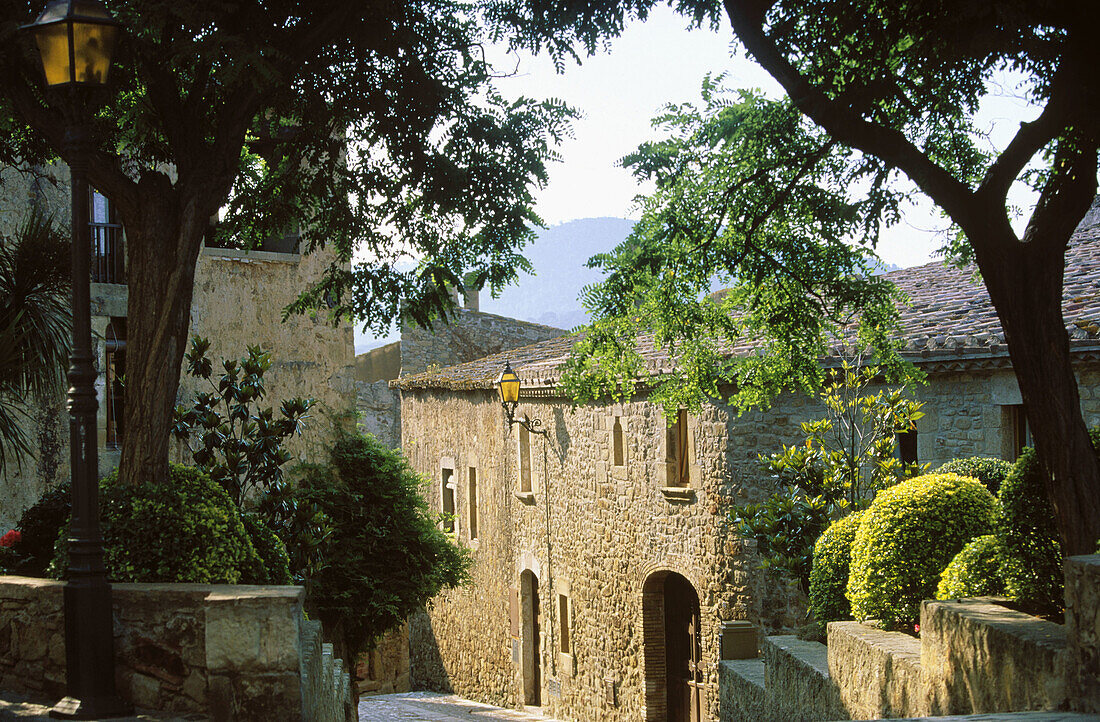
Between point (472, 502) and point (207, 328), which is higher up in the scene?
point (207, 328)

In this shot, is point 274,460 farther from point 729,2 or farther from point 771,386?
point 729,2

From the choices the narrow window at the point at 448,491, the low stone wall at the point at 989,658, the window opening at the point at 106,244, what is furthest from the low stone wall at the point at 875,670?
the narrow window at the point at 448,491

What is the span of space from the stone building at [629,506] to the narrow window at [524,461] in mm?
27

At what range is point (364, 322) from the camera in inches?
407

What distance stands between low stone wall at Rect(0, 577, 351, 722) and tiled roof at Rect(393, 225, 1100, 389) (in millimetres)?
5286

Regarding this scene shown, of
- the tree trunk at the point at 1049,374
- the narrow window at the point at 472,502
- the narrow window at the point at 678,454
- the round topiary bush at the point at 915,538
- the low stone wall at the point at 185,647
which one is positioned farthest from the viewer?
the narrow window at the point at 472,502

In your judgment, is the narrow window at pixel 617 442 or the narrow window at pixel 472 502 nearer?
the narrow window at pixel 617 442

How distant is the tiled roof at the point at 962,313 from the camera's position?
1075cm

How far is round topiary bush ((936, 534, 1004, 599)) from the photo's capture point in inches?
251

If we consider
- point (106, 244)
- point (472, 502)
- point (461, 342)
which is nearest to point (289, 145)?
point (106, 244)

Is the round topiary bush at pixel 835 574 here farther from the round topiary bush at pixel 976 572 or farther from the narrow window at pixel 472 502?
the narrow window at pixel 472 502

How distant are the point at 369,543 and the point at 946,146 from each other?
10.3 metres

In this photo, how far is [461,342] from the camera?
92.7 feet

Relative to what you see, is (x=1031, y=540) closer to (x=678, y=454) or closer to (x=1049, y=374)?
(x=1049, y=374)
